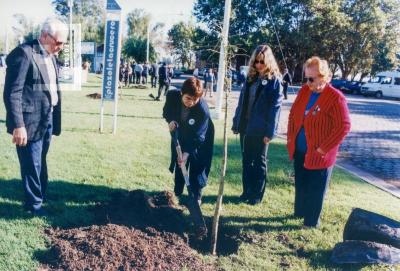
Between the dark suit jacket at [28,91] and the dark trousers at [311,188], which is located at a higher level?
the dark suit jacket at [28,91]

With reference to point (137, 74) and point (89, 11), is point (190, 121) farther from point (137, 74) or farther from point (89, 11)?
point (89, 11)

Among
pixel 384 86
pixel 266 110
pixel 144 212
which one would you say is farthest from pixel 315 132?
pixel 384 86

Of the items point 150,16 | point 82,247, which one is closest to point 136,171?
point 82,247

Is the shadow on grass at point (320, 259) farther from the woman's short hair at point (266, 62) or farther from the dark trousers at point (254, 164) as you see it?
the woman's short hair at point (266, 62)

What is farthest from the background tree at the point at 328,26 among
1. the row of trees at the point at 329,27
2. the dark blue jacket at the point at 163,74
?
the dark blue jacket at the point at 163,74

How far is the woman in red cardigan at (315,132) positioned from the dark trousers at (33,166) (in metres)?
2.74

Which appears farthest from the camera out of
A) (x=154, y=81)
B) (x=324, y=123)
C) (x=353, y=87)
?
(x=353, y=87)

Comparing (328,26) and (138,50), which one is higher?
(328,26)

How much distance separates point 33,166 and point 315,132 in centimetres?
295

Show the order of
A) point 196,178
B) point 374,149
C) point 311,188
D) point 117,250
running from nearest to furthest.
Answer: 1. point 117,250
2. point 311,188
3. point 196,178
4. point 374,149

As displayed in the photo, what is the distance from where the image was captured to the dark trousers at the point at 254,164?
4978 millimetres

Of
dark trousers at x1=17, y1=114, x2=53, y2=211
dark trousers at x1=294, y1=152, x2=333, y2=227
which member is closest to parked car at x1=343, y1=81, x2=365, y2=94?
dark trousers at x1=294, y1=152, x2=333, y2=227

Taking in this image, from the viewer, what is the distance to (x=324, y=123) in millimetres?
4137

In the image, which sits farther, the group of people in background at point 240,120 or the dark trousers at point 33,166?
the dark trousers at point 33,166
